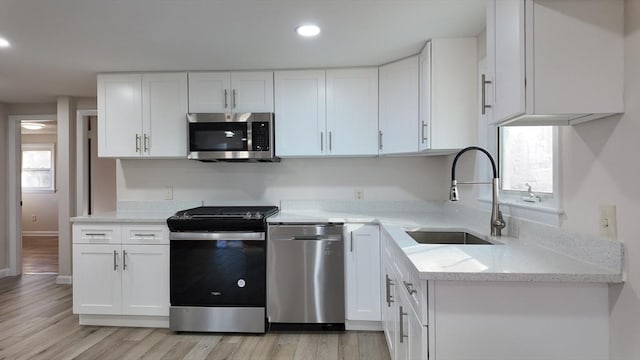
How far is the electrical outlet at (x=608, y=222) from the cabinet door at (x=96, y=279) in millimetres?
3119

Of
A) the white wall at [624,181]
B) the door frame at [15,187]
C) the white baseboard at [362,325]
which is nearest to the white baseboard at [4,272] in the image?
the door frame at [15,187]

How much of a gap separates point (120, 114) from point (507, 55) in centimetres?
311

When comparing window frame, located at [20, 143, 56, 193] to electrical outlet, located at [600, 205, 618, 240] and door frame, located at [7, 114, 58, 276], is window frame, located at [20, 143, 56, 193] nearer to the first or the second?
door frame, located at [7, 114, 58, 276]

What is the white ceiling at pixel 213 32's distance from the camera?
6.77 feet

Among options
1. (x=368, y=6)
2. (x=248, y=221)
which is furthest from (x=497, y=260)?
(x=248, y=221)

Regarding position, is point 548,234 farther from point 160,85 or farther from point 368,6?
point 160,85

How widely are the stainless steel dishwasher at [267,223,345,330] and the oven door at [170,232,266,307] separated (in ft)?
0.32

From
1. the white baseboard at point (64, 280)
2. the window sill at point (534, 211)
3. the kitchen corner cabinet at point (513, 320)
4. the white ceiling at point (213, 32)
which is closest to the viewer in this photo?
the kitchen corner cabinet at point (513, 320)

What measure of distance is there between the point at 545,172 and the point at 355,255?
4.74ft

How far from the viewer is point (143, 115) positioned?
10.7 ft

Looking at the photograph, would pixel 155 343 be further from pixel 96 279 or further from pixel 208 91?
pixel 208 91

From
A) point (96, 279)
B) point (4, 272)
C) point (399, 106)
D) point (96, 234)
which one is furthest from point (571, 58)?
point (4, 272)

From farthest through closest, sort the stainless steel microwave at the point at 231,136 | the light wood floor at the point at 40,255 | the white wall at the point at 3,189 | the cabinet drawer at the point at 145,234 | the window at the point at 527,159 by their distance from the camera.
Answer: the light wood floor at the point at 40,255, the white wall at the point at 3,189, the stainless steel microwave at the point at 231,136, the cabinet drawer at the point at 145,234, the window at the point at 527,159

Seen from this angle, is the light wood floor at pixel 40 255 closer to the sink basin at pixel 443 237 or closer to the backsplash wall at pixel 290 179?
the backsplash wall at pixel 290 179
